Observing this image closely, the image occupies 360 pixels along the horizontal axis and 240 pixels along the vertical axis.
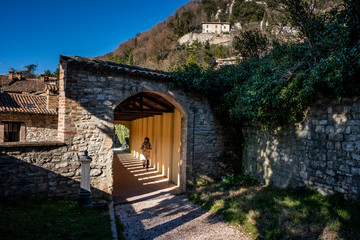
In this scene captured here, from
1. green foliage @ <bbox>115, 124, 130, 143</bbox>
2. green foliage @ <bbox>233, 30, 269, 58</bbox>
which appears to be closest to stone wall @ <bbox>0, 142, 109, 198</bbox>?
green foliage @ <bbox>233, 30, 269, 58</bbox>

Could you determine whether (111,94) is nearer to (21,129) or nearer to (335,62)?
(335,62)

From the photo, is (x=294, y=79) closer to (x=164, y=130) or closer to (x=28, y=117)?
(x=164, y=130)

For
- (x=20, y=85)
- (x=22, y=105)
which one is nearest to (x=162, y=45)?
(x=20, y=85)

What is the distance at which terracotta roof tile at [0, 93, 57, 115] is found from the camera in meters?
13.0

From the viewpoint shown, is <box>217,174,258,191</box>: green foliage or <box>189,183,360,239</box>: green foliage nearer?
<box>189,183,360,239</box>: green foliage

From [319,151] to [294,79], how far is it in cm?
175

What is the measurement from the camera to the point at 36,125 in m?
14.0

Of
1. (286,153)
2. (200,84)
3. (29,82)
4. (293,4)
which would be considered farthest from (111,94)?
(29,82)

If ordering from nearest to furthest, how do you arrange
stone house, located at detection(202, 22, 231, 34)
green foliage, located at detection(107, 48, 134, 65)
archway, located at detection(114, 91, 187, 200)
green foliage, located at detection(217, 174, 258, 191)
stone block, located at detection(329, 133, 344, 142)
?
stone block, located at detection(329, 133, 344, 142)
green foliage, located at detection(217, 174, 258, 191)
archway, located at detection(114, 91, 187, 200)
green foliage, located at detection(107, 48, 134, 65)
stone house, located at detection(202, 22, 231, 34)

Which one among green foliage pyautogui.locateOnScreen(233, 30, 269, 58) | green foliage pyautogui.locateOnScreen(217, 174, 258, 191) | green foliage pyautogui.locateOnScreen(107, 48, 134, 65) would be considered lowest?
green foliage pyautogui.locateOnScreen(217, 174, 258, 191)

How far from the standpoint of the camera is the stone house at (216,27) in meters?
56.9

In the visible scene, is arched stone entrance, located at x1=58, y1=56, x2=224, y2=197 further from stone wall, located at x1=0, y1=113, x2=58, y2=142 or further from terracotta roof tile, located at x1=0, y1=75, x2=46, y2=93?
terracotta roof tile, located at x1=0, y1=75, x2=46, y2=93

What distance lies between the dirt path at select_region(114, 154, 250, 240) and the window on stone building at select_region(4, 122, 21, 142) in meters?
10.1

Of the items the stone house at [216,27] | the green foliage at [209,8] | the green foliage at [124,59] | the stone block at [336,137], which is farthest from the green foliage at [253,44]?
the green foliage at [209,8]
